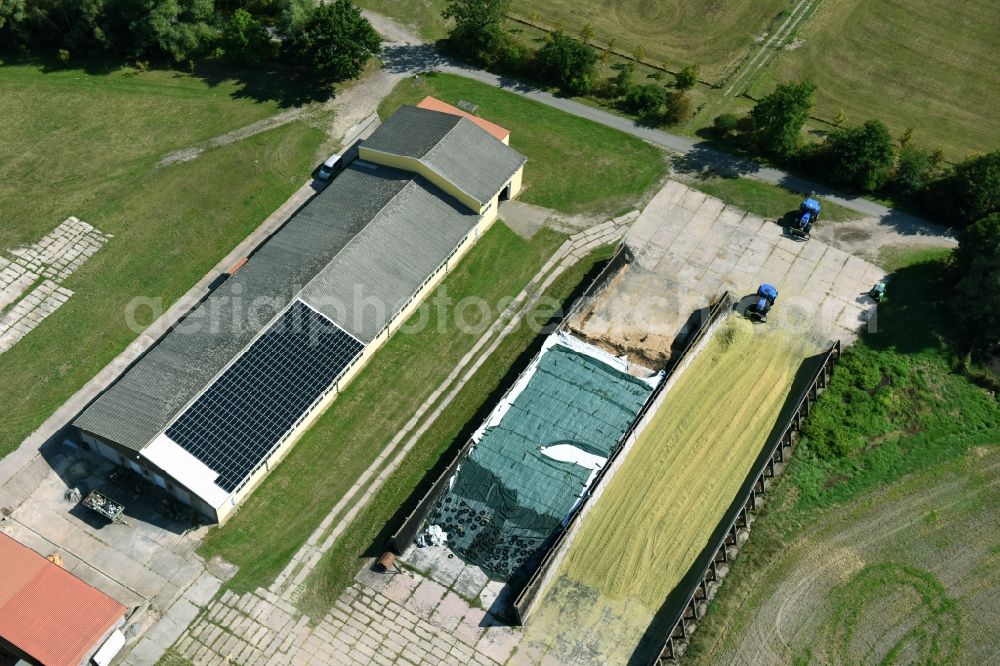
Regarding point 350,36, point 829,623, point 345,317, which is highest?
point 350,36

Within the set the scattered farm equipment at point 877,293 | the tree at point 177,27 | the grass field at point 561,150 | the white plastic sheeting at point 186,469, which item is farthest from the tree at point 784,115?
the white plastic sheeting at point 186,469

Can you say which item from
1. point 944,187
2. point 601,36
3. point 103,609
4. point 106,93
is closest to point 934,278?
point 944,187

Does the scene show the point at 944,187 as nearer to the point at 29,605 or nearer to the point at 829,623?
the point at 829,623

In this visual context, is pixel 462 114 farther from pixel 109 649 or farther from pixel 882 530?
pixel 109 649

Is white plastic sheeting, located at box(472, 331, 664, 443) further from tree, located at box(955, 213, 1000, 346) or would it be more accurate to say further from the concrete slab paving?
tree, located at box(955, 213, 1000, 346)

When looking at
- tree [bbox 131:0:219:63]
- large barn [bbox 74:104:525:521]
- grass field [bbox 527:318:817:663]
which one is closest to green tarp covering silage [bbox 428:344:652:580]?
grass field [bbox 527:318:817:663]
